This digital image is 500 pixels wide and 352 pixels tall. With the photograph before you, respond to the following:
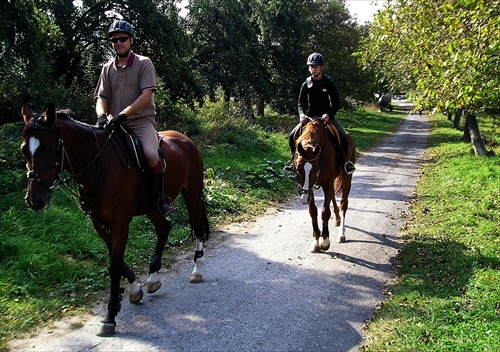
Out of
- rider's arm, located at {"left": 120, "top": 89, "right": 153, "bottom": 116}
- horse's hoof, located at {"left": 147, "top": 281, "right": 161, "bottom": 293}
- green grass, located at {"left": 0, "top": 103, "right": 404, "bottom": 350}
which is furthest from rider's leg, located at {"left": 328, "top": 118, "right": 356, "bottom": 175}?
horse's hoof, located at {"left": 147, "top": 281, "right": 161, "bottom": 293}

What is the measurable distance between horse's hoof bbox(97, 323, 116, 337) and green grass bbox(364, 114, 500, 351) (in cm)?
267

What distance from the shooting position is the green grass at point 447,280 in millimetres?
3965

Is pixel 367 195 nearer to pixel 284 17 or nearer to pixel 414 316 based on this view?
pixel 414 316

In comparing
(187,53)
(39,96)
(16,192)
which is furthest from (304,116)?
(187,53)

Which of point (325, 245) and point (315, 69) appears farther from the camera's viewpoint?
point (315, 69)

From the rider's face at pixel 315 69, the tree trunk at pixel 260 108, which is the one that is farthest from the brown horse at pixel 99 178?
the tree trunk at pixel 260 108

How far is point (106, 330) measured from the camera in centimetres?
414

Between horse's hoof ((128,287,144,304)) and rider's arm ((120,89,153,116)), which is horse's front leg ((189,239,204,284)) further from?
rider's arm ((120,89,153,116))

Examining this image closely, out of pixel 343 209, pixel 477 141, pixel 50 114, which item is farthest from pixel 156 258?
pixel 477 141

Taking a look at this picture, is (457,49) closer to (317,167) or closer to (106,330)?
(317,167)

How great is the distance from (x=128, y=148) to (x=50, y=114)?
3.35ft

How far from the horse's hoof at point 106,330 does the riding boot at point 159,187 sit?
1.38 metres

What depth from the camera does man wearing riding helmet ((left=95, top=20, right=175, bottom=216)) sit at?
179 inches

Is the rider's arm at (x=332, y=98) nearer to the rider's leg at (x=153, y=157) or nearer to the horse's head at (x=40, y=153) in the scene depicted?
the rider's leg at (x=153, y=157)
